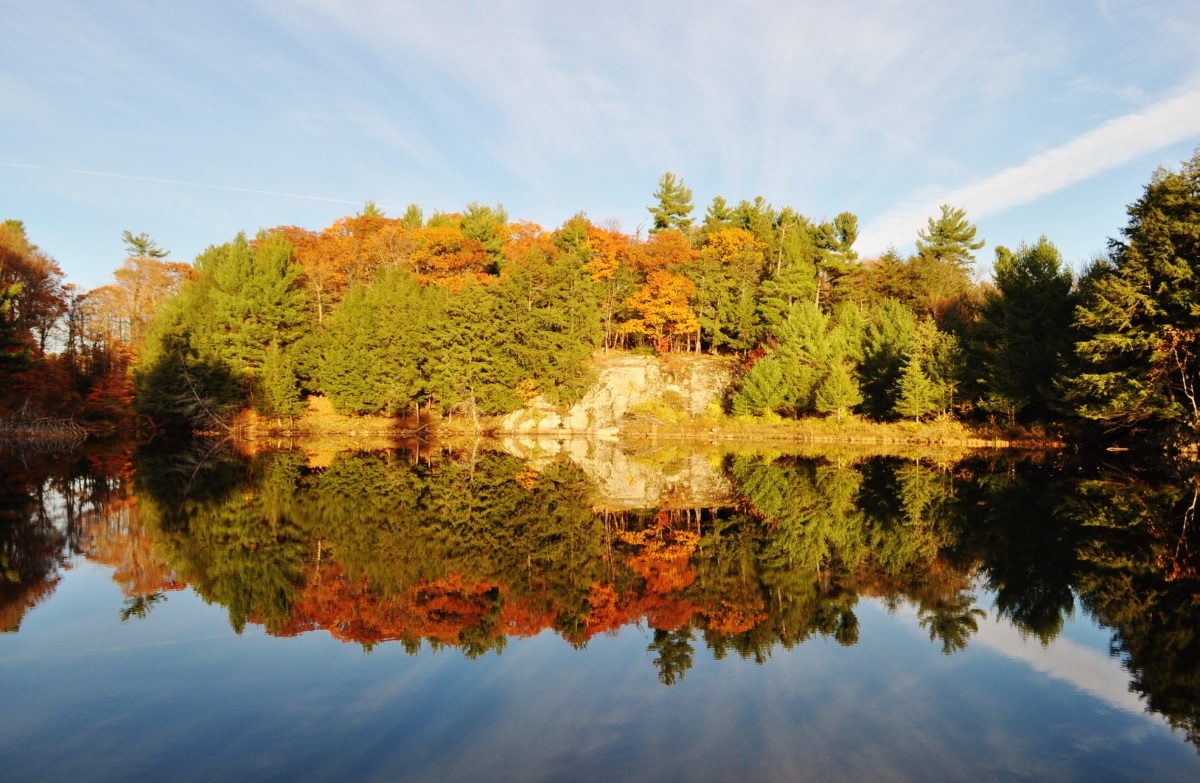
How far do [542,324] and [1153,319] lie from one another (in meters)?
33.0

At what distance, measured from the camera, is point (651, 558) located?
498 inches

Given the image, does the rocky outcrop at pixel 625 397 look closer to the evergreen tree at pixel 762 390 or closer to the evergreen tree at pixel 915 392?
the evergreen tree at pixel 762 390

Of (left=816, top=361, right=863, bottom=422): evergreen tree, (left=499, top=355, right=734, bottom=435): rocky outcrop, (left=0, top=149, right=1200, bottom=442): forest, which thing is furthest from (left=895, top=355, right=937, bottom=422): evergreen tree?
(left=499, top=355, right=734, bottom=435): rocky outcrop

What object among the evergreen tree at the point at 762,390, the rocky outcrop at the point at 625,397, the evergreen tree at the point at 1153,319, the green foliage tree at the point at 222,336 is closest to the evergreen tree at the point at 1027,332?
the evergreen tree at the point at 1153,319

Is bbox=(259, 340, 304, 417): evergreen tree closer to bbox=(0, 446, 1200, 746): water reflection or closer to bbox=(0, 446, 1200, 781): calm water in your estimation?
bbox=(0, 446, 1200, 746): water reflection

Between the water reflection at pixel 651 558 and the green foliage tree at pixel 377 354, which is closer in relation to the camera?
the water reflection at pixel 651 558

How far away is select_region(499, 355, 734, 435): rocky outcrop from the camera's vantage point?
4897cm

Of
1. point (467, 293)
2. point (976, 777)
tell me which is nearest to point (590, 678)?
point (976, 777)

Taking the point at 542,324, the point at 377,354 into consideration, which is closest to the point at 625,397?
the point at 542,324

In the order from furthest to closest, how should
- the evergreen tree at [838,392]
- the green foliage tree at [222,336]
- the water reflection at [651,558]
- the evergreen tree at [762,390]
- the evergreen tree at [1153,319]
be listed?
the green foliage tree at [222,336] → the evergreen tree at [762,390] → the evergreen tree at [838,392] → the evergreen tree at [1153,319] → the water reflection at [651,558]

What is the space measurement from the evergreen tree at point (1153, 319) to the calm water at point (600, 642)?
13.9 m

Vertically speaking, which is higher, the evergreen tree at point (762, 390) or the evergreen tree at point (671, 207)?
the evergreen tree at point (671, 207)

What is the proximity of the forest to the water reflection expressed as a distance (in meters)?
17.3

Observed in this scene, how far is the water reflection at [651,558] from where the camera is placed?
351 inches
